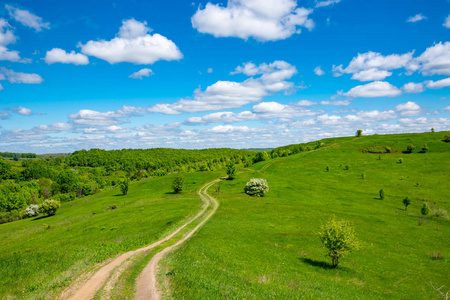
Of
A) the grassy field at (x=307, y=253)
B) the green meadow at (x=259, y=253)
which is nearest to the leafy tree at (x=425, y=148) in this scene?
the grassy field at (x=307, y=253)

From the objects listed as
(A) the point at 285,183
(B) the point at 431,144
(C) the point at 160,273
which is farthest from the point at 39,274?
(B) the point at 431,144

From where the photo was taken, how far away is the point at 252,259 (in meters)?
29.9

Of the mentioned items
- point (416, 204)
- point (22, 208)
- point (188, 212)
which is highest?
point (188, 212)

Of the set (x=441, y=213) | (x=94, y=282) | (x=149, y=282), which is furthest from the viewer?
(x=441, y=213)

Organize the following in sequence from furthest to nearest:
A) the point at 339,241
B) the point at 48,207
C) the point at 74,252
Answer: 1. the point at 48,207
2. the point at 339,241
3. the point at 74,252

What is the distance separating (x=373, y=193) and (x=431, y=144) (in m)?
97.2

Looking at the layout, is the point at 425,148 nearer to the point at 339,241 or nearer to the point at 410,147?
the point at 410,147

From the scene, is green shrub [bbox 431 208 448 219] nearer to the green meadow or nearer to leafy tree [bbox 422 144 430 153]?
the green meadow

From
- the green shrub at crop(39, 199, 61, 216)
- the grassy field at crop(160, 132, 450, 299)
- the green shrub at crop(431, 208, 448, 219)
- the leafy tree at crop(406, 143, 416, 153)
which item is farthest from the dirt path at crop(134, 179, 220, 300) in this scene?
the leafy tree at crop(406, 143, 416, 153)

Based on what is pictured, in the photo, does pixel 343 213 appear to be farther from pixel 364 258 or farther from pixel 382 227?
pixel 364 258

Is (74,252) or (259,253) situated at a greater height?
(74,252)

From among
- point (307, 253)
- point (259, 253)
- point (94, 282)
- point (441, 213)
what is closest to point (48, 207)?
point (94, 282)

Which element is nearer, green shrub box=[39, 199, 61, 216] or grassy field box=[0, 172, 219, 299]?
grassy field box=[0, 172, 219, 299]

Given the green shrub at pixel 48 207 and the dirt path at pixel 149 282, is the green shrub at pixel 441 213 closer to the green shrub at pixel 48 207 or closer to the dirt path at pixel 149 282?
the dirt path at pixel 149 282
